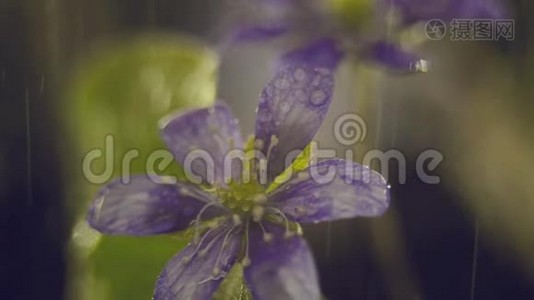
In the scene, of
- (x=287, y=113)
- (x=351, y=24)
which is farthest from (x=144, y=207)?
(x=351, y=24)

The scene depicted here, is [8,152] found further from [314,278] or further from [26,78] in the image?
[314,278]

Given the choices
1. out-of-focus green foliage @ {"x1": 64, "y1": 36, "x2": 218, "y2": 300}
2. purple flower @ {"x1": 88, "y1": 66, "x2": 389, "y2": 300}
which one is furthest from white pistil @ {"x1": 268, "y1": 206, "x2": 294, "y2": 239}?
out-of-focus green foliage @ {"x1": 64, "y1": 36, "x2": 218, "y2": 300}

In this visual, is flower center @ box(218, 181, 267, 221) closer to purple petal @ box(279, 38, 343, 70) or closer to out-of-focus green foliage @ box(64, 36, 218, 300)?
out-of-focus green foliage @ box(64, 36, 218, 300)

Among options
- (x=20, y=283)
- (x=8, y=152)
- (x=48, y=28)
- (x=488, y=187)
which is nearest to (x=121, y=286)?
(x=20, y=283)

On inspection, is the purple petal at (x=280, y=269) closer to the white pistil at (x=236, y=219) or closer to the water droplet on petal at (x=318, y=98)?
the white pistil at (x=236, y=219)

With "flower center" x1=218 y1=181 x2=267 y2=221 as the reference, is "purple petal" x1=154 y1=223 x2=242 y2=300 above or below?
below

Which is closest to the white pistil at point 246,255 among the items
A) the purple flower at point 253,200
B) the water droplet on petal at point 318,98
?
the purple flower at point 253,200
